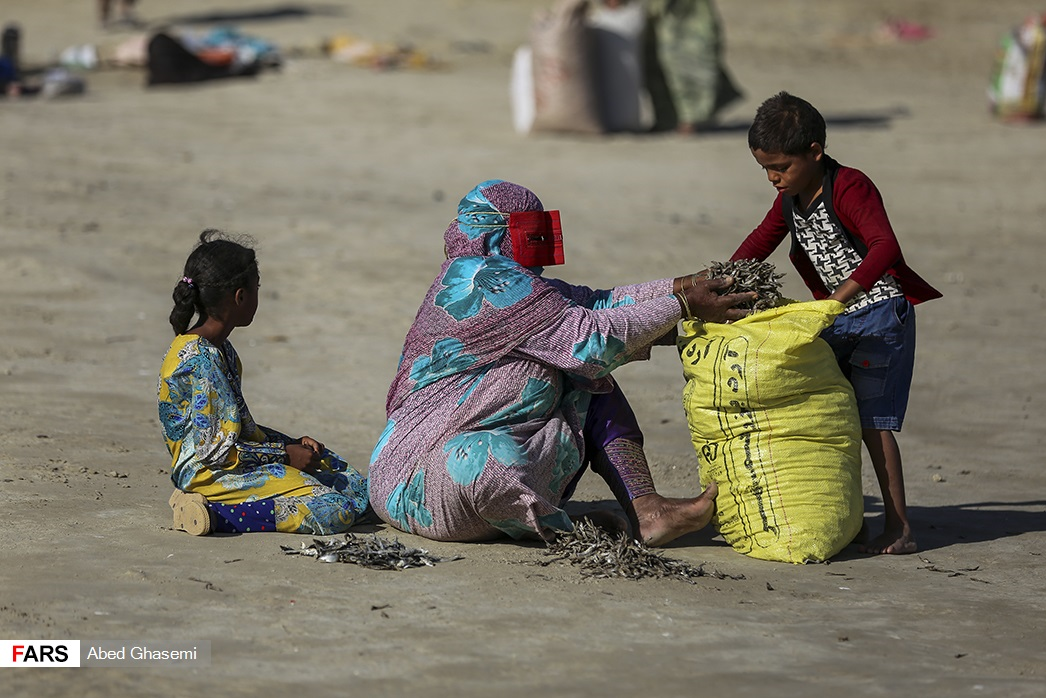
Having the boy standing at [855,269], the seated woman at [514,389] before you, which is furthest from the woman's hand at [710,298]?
the boy standing at [855,269]

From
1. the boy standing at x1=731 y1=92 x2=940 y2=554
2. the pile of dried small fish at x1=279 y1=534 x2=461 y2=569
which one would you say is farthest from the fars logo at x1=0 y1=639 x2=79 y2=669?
the boy standing at x1=731 y1=92 x2=940 y2=554

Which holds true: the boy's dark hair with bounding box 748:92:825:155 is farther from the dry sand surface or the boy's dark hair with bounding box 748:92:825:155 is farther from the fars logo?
the fars logo

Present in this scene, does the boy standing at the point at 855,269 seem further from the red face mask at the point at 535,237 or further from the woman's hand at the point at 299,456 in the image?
the woman's hand at the point at 299,456

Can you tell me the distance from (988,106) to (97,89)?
9.70m

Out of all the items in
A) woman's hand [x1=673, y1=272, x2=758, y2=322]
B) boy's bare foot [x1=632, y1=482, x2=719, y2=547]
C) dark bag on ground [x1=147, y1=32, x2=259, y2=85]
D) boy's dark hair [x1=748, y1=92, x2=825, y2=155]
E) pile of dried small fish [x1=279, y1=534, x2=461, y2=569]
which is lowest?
pile of dried small fish [x1=279, y1=534, x2=461, y2=569]

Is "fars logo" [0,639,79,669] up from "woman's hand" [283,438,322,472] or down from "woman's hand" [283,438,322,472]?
down

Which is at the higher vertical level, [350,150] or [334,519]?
[350,150]

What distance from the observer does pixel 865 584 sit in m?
4.27

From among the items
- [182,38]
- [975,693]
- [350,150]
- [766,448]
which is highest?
[182,38]

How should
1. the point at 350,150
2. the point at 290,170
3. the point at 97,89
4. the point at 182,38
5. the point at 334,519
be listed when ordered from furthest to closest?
the point at 182,38, the point at 97,89, the point at 350,150, the point at 290,170, the point at 334,519

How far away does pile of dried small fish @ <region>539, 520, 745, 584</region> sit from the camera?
13.8 feet

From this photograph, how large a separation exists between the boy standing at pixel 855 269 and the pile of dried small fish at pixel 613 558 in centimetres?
73

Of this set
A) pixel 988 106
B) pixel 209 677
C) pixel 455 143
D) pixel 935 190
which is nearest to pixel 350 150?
pixel 455 143

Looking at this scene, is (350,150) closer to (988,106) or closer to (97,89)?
(97,89)
